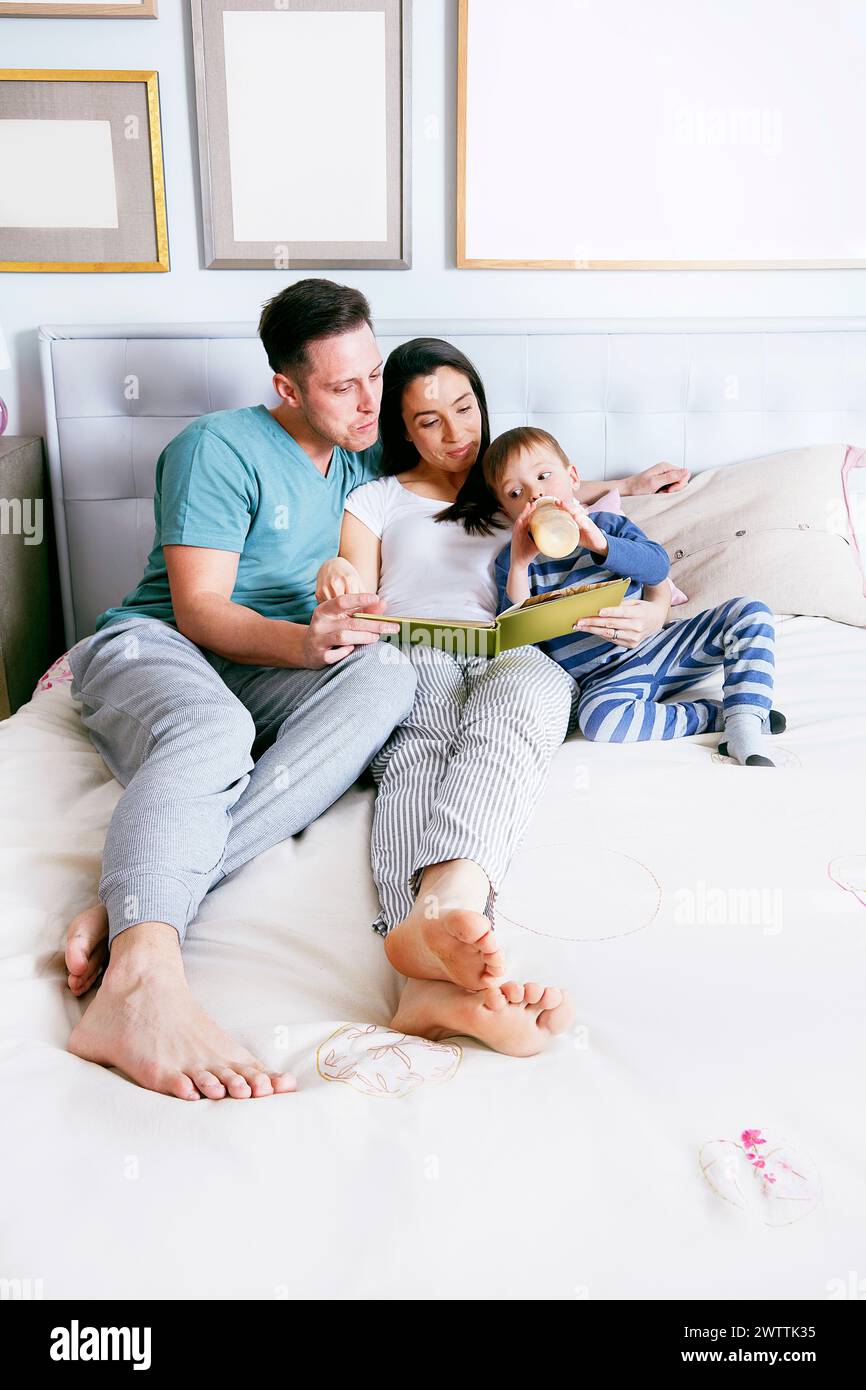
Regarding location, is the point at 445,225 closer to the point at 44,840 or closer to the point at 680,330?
the point at 680,330

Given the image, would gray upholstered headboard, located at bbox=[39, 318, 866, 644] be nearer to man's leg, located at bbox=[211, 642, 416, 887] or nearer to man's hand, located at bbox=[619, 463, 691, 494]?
man's hand, located at bbox=[619, 463, 691, 494]

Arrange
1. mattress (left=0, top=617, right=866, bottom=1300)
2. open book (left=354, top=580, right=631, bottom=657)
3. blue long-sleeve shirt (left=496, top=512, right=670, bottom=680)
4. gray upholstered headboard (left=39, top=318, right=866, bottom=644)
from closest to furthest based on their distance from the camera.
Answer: mattress (left=0, top=617, right=866, bottom=1300) → open book (left=354, top=580, right=631, bottom=657) → blue long-sleeve shirt (left=496, top=512, right=670, bottom=680) → gray upholstered headboard (left=39, top=318, right=866, bottom=644)

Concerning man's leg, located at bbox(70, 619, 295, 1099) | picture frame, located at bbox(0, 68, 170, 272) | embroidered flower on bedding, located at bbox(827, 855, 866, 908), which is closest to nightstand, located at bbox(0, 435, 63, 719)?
picture frame, located at bbox(0, 68, 170, 272)

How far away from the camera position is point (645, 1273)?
614 mm

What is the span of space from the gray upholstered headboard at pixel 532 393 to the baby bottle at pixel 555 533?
752 mm

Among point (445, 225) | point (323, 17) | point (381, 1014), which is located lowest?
point (381, 1014)

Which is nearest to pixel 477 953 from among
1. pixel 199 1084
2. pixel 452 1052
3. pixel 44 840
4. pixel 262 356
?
pixel 452 1052

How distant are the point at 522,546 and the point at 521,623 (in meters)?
0.26

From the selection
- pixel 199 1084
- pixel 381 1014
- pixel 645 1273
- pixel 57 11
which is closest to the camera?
pixel 645 1273

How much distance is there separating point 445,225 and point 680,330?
0.54m

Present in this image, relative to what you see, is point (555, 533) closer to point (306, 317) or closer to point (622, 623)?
point (622, 623)

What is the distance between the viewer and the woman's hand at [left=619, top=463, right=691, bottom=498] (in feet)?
6.49

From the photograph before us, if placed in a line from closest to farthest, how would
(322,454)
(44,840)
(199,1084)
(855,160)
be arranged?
(199,1084) < (44,840) < (322,454) < (855,160)

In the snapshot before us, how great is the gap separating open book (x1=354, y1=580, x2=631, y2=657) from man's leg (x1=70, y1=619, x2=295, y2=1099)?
26 centimetres
